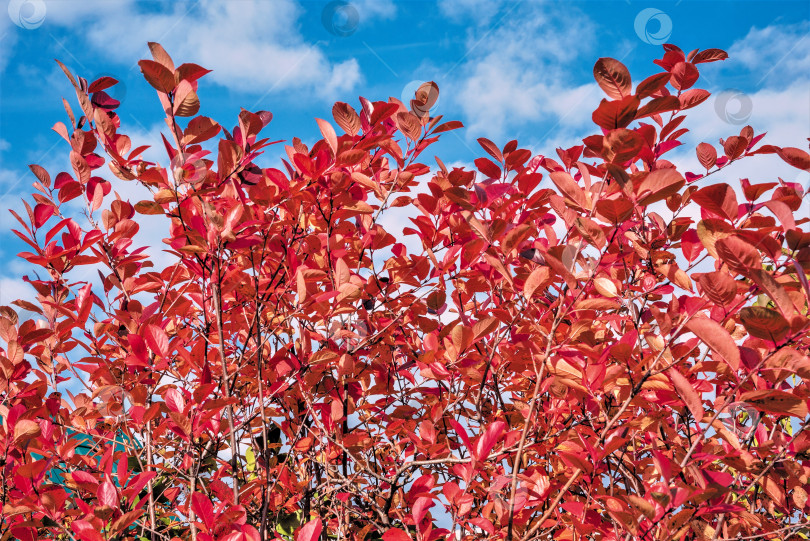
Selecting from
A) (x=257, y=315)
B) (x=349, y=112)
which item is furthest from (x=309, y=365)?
(x=349, y=112)

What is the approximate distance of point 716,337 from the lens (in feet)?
4.24

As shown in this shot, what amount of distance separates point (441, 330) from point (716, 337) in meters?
1.10

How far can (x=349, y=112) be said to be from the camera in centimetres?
212

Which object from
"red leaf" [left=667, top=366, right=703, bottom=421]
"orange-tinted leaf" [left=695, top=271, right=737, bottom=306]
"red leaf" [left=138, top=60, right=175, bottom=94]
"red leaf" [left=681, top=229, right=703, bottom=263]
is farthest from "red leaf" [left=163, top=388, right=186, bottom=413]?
"red leaf" [left=681, top=229, right=703, bottom=263]

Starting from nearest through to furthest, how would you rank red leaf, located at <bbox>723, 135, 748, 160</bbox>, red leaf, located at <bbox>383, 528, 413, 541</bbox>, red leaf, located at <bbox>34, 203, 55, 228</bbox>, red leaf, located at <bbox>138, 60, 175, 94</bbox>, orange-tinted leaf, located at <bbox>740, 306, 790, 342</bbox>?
orange-tinted leaf, located at <bbox>740, 306, 790, 342</bbox> → red leaf, located at <bbox>138, 60, 175, 94</bbox> → red leaf, located at <bbox>383, 528, 413, 541</bbox> → red leaf, located at <bbox>723, 135, 748, 160</bbox> → red leaf, located at <bbox>34, 203, 55, 228</bbox>

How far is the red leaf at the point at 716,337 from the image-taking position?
4.21 ft

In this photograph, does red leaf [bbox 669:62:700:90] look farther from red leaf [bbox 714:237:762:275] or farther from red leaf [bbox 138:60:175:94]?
red leaf [bbox 138:60:175:94]

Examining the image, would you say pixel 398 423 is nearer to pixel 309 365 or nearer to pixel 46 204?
pixel 309 365

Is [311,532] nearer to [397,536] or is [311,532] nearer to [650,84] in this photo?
[397,536]

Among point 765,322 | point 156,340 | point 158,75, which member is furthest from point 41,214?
point 765,322

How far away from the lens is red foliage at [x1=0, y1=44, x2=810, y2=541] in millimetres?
1489

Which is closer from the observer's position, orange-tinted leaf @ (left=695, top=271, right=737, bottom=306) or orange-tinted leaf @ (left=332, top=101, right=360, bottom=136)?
orange-tinted leaf @ (left=695, top=271, right=737, bottom=306)

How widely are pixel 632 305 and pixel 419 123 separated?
3.43 feet

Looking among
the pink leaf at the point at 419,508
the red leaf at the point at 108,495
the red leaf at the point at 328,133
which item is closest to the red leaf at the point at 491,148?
the red leaf at the point at 328,133
